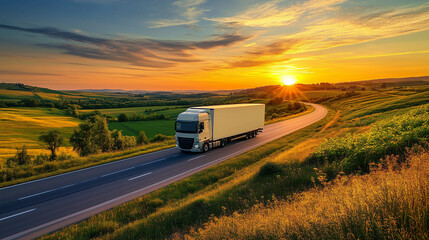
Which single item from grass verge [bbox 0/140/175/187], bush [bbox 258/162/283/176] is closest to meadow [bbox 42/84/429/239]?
bush [bbox 258/162/283/176]

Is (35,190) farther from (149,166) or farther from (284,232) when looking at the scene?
(284,232)

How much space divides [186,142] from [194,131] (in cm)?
144

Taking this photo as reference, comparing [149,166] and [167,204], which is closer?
[167,204]

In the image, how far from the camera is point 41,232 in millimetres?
8438

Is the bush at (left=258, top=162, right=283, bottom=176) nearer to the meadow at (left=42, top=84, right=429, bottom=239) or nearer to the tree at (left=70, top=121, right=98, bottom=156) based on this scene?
the meadow at (left=42, top=84, right=429, bottom=239)

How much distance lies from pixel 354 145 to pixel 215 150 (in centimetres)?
1406

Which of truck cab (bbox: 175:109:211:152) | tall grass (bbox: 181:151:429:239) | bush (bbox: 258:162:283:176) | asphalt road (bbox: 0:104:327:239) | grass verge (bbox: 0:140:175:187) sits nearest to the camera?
tall grass (bbox: 181:151:429:239)

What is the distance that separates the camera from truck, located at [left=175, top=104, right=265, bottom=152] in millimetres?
20219

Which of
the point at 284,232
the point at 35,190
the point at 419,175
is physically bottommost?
the point at 35,190

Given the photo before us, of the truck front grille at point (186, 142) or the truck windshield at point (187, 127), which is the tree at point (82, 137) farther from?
the truck front grille at point (186, 142)

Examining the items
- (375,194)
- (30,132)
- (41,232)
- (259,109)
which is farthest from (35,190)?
(30,132)

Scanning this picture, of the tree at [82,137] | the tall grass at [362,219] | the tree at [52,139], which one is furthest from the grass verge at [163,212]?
the tree at [52,139]

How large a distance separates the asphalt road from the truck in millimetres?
2106

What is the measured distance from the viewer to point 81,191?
12156 mm
